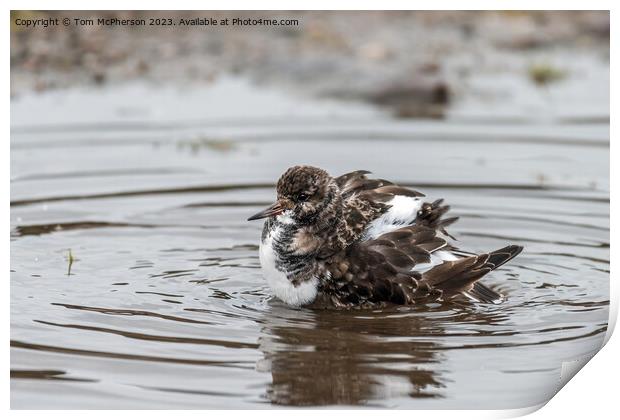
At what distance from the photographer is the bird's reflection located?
760 centimetres

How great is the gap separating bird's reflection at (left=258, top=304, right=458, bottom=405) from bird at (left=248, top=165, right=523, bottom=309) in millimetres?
189

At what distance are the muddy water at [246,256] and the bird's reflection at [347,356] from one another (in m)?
0.02

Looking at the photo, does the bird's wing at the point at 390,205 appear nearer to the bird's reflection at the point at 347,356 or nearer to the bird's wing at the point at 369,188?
the bird's wing at the point at 369,188

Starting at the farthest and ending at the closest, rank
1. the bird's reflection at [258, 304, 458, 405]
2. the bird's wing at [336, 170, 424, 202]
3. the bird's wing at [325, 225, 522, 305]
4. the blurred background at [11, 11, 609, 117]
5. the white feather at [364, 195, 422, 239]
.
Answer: the blurred background at [11, 11, 609, 117] → the bird's wing at [336, 170, 424, 202] → the white feather at [364, 195, 422, 239] → the bird's wing at [325, 225, 522, 305] → the bird's reflection at [258, 304, 458, 405]

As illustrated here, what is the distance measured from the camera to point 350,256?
9453mm

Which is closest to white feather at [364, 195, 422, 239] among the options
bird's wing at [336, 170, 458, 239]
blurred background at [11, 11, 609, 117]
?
bird's wing at [336, 170, 458, 239]

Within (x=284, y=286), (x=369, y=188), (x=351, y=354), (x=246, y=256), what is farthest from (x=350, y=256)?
(x=246, y=256)

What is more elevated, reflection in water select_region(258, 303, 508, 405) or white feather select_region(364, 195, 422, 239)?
white feather select_region(364, 195, 422, 239)

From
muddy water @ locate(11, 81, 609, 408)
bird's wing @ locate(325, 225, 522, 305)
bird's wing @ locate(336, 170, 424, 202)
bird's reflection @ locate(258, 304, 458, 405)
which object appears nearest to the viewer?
bird's reflection @ locate(258, 304, 458, 405)

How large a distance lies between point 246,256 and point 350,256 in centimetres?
176

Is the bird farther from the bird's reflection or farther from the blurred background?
the blurred background

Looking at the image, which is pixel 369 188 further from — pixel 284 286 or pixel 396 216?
pixel 284 286

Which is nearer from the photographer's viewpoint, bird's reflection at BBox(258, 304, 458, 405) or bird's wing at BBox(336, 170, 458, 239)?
bird's reflection at BBox(258, 304, 458, 405)
